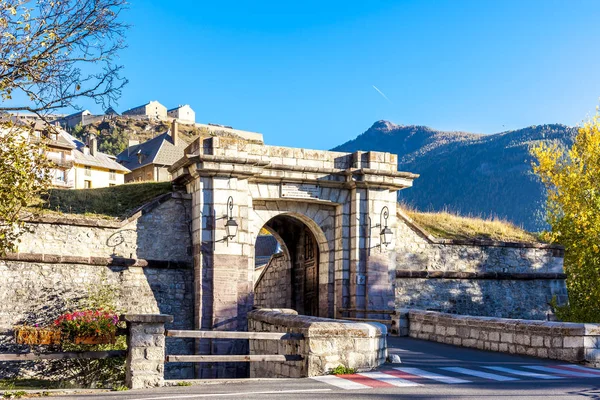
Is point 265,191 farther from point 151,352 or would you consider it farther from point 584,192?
point 584,192

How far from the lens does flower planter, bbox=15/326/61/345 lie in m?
11.0

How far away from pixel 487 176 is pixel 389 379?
124 metres

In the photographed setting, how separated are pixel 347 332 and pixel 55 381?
7335mm

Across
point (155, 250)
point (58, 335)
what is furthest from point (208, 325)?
point (58, 335)

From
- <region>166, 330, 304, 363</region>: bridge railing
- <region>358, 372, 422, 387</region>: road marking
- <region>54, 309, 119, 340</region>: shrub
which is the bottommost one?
<region>358, 372, 422, 387</region>: road marking

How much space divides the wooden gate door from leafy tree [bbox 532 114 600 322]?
30.0 feet

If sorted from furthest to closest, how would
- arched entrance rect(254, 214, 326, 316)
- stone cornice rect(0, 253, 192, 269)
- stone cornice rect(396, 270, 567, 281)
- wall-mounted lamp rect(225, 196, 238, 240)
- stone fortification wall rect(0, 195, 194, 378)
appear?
stone cornice rect(396, 270, 567, 281) < arched entrance rect(254, 214, 326, 316) < wall-mounted lamp rect(225, 196, 238, 240) < stone cornice rect(0, 253, 192, 269) < stone fortification wall rect(0, 195, 194, 378)

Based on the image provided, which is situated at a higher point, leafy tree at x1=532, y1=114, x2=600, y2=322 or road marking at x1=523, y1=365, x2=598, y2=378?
leafy tree at x1=532, y1=114, x2=600, y2=322

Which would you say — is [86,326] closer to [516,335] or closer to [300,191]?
[516,335]

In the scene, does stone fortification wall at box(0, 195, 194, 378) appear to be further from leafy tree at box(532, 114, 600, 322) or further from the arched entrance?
leafy tree at box(532, 114, 600, 322)

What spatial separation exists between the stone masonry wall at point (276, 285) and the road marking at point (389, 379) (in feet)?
44.0


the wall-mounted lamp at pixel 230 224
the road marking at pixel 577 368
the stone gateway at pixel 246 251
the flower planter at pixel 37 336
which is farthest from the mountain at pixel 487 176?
the flower planter at pixel 37 336

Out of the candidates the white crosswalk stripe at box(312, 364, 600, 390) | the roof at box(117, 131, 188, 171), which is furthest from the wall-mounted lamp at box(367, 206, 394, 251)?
the roof at box(117, 131, 188, 171)

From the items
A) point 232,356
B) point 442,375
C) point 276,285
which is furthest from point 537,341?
point 276,285
